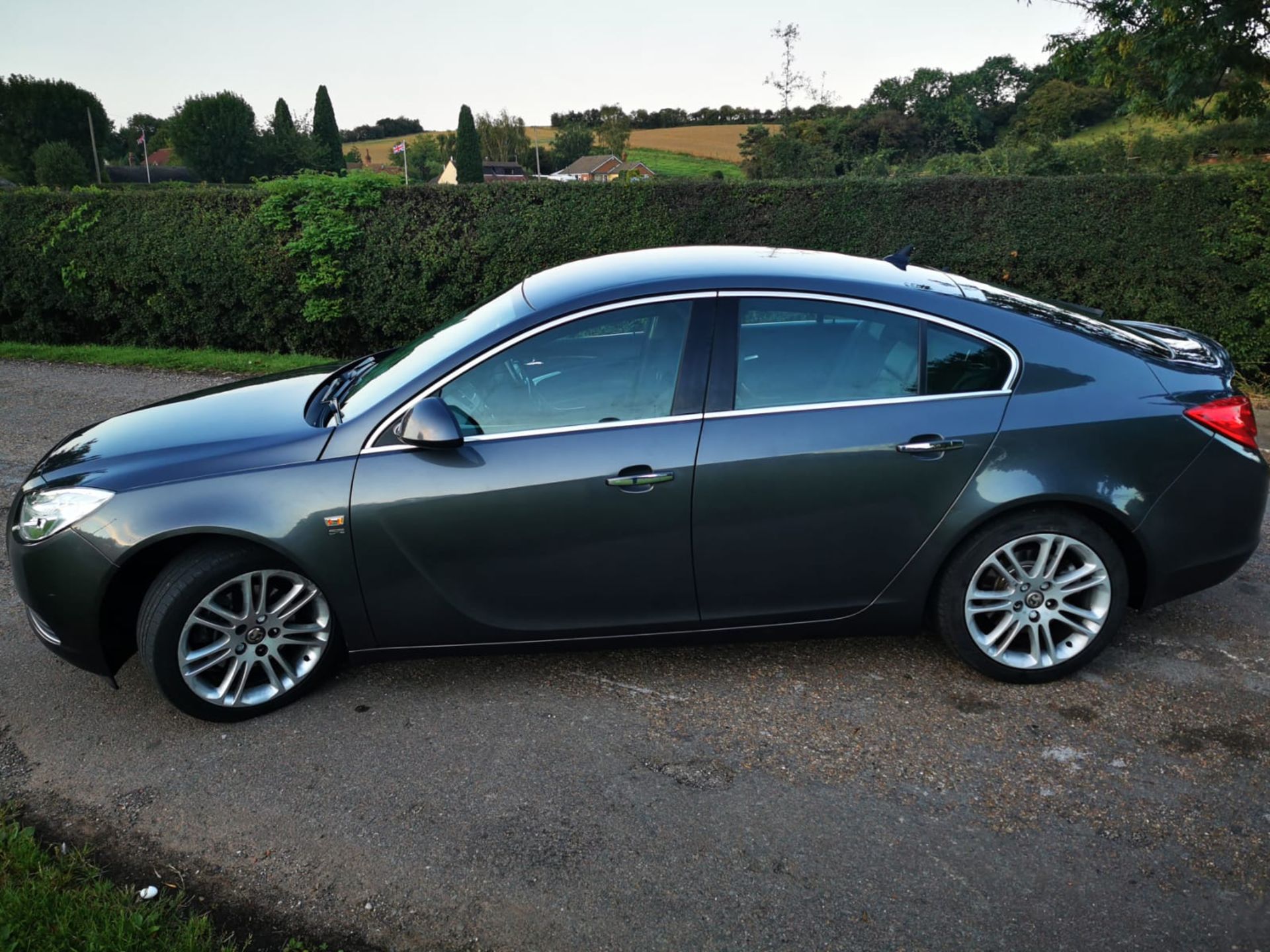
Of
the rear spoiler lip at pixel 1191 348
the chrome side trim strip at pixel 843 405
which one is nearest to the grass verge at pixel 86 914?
the chrome side trim strip at pixel 843 405

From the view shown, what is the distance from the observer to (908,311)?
376cm

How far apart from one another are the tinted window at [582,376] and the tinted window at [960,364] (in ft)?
3.08


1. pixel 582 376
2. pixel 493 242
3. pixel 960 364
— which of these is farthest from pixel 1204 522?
pixel 493 242

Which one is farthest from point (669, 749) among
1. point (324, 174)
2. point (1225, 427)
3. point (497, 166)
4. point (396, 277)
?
point (497, 166)

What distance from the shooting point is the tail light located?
380 cm

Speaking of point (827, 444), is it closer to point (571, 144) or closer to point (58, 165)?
point (571, 144)

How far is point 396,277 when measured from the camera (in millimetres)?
11711

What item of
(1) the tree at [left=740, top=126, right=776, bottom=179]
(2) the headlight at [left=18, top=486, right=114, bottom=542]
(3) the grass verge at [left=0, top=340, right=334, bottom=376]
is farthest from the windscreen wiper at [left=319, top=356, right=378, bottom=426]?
(1) the tree at [left=740, top=126, right=776, bottom=179]

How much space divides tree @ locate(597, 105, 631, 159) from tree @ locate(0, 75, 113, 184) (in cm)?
5464

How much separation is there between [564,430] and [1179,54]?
949 cm

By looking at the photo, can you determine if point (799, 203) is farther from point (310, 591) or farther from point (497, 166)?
point (497, 166)

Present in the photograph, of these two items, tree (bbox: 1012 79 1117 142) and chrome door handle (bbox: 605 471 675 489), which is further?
tree (bbox: 1012 79 1117 142)

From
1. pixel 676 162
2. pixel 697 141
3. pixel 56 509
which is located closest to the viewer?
pixel 56 509

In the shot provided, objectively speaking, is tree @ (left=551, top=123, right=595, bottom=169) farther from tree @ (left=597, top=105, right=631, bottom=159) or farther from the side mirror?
the side mirror
